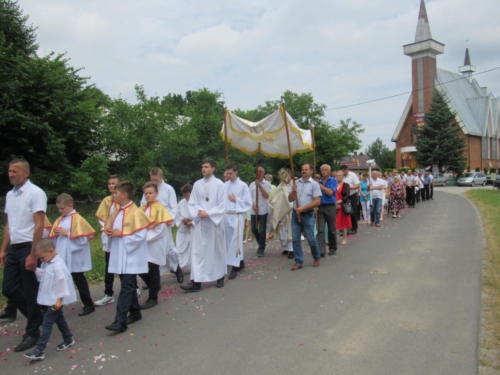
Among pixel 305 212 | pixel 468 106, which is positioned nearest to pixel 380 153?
pixel 468 106

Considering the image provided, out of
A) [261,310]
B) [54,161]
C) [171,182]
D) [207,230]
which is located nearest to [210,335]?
[261,310]

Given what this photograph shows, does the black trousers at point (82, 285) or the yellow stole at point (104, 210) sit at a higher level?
the yellow stole at point (104, 210)

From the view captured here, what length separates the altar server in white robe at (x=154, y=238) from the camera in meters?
5.88

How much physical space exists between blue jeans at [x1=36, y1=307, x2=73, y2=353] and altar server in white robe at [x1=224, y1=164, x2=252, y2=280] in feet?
10.8

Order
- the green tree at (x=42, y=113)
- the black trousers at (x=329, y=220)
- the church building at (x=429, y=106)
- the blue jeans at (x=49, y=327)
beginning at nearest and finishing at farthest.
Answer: the blue jeans at (x=49, y=327)
the black trousers at (x=329, y=220)
the green tree at (x=42, y=113)
the church building at (x=429, y=106)

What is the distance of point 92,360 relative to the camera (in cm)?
413

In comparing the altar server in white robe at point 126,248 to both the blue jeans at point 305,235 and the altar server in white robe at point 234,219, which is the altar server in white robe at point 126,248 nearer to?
the altar server in white robe at point 234,219

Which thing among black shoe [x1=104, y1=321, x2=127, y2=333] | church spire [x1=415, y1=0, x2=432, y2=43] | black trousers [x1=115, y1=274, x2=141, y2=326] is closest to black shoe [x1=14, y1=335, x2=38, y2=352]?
black shoe [x1=104, y1=321, x2=127, y2=333]

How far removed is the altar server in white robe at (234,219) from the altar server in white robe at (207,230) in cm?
63

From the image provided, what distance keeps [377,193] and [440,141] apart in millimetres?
41749

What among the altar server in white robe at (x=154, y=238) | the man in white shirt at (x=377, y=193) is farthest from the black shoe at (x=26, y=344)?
the man in white shirt at (x=377, y=193)

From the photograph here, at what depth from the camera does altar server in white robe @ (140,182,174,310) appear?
5883 millimetres

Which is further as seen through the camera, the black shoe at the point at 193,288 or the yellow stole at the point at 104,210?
the black shoe at the point at 193,288

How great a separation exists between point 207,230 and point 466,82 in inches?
3046
